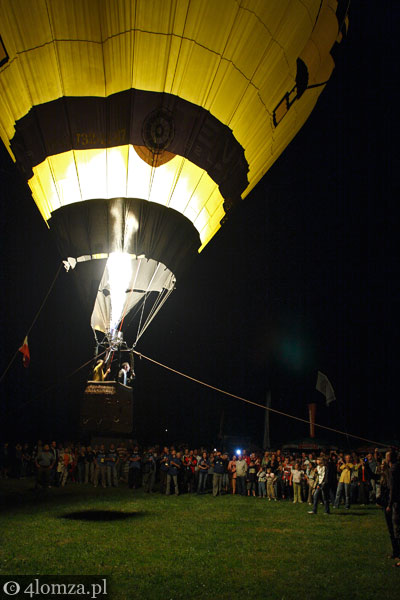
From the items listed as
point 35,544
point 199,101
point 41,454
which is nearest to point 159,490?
point 41,454

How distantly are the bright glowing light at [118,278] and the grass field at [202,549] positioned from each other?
368cm

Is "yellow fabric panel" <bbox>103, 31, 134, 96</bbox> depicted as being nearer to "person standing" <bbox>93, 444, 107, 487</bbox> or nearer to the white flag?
"person standing" <bbox>93, 444, 107, 487</bbox>

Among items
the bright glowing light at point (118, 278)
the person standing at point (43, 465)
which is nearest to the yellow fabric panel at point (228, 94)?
the bright glowing light at point (118, 278)

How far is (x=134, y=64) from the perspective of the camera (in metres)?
7.99

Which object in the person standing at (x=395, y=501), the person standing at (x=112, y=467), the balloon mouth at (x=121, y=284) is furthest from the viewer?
the person standing at (x=112, y=467)

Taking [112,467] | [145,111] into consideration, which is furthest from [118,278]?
[112,467]

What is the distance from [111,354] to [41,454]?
2.80m

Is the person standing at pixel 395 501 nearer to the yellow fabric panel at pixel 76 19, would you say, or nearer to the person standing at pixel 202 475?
the yellow fabric panel at pixel 76 19

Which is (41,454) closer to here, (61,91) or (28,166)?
(28,166)

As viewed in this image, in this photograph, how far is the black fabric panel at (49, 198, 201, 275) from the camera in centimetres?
902

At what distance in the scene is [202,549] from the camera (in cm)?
616

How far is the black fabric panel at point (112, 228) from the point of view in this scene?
902cm

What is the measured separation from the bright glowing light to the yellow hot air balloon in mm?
24

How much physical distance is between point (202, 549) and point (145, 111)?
6.71 meters
